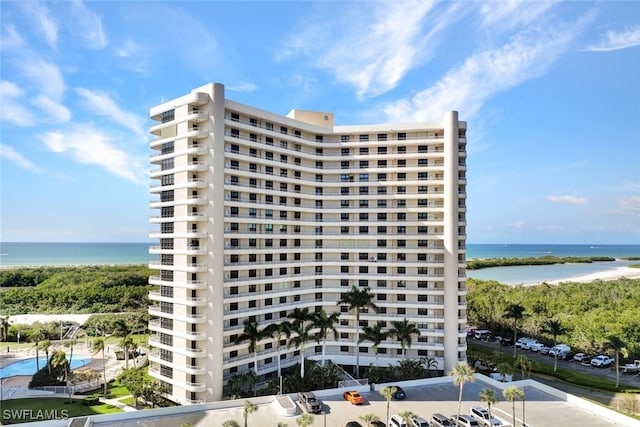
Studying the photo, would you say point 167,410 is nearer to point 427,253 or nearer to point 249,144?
point 249,144

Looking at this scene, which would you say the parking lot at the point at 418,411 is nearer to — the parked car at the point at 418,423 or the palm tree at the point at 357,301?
the parked car at the point at 418,423

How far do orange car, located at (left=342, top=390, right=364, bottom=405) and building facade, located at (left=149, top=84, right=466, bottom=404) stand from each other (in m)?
10.3

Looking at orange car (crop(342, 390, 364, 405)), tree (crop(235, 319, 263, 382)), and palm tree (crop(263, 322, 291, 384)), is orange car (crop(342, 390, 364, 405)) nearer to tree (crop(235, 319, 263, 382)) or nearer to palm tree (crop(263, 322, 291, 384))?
palm tree (crop(263, 322, 291, 384))

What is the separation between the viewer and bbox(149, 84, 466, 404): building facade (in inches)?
1788

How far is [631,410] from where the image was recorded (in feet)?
138

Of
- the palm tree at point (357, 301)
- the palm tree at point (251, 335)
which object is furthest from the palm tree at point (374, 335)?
the palm tree at point (251, 335)

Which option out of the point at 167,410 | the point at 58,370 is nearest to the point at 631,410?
the point at 167,410

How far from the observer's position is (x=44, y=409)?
144ft

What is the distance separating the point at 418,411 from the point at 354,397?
6.50 m

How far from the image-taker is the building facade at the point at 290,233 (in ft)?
149

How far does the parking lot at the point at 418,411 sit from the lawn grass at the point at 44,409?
11.1m

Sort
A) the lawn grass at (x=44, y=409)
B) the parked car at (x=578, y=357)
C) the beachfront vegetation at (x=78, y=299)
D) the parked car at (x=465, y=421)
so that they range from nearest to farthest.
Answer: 1. the parked car at (x=465, y=421)
2. the lawn grass at (x=44, y=409)
3. the parked car at (x=578, y=357)
4. the beachfront vegetation at (x=78, y=299)

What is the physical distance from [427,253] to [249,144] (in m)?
29.4

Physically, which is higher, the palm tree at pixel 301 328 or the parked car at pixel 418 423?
the palm tree at pixel 301 328
